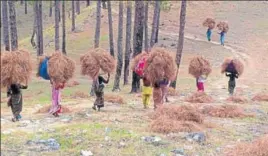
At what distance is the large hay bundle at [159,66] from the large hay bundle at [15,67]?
483 cm

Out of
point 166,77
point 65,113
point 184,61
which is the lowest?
point 184,61

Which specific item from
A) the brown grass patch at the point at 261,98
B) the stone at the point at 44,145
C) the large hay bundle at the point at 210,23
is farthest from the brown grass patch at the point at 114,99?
the large hay bundle at the point at 210,23

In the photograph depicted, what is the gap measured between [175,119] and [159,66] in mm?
2134

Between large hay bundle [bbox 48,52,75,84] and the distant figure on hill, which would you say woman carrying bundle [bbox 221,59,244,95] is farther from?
the distant figure on hill

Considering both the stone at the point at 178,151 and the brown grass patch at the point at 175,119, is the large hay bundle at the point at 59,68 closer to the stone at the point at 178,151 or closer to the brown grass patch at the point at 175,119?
the brown grass patch at the point at 175,119

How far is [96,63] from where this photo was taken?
561 inches

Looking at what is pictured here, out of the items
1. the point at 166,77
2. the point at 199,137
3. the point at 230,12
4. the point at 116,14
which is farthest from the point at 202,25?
the point at 199,137

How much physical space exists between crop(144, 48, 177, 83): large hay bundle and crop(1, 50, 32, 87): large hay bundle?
4835 mm

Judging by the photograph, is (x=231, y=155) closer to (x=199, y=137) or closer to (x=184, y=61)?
(x=199, y=137)

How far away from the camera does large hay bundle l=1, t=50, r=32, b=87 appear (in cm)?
904

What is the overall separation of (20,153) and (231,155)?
4004 mm

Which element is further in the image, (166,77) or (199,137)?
(166,77)

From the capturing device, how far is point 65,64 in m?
13.0

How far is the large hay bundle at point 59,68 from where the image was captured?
12.9 metres
